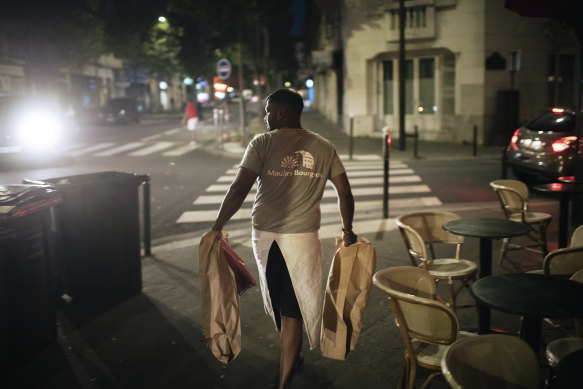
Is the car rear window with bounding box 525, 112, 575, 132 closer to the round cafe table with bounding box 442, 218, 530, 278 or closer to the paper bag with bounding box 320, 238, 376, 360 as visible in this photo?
the round cafe table with bounding box 442, 218, 530, 278

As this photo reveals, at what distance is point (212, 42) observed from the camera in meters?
51.7

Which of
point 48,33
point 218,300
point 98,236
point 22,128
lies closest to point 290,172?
point 218,300

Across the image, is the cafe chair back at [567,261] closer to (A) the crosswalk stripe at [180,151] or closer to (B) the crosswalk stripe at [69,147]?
(A) the crosswalk stripe at [180,151]

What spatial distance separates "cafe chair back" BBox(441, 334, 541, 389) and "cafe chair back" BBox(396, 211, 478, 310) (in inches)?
78.3

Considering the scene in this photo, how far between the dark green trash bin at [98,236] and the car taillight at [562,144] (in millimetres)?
7982

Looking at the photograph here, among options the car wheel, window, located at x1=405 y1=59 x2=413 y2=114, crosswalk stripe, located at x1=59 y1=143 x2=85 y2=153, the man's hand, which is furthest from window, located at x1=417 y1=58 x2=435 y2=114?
the man's hand

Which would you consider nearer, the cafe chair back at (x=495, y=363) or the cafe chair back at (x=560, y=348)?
the cafe chair back at (x=495, y=363)

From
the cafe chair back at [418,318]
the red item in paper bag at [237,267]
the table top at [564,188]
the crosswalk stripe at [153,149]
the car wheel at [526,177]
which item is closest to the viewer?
the cafe chair back at [418,318]

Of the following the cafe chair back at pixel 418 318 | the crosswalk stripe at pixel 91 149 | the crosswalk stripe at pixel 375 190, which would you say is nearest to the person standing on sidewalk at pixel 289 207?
the cafe chair back at pixel 418 318

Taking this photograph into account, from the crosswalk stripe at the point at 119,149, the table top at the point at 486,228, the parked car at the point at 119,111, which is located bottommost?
A: the crosswalk stripe at the point at 119,149

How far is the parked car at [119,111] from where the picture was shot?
3994 cm

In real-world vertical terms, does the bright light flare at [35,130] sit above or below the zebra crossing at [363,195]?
above

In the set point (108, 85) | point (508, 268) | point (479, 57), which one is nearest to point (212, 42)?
point (108, 85)

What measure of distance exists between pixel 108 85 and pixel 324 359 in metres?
62.4
